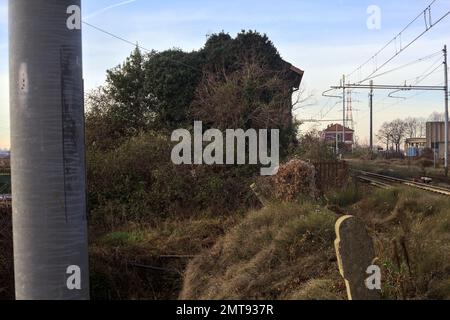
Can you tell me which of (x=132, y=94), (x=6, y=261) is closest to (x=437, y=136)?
(x=132, y=94)

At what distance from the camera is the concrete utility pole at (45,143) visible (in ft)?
9.45

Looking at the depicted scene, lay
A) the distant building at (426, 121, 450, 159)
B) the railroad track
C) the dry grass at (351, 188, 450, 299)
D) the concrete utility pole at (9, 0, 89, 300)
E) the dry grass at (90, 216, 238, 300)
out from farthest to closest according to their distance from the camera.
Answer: the distant building at (426, 121, 450, 159)
the railroad track
the dry grass at (90, 216, 238, 300)
the dry grass at (351, 188, 450, 299)
the concrete utility pole at (9, 0, 89, 300)

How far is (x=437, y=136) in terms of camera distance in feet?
218

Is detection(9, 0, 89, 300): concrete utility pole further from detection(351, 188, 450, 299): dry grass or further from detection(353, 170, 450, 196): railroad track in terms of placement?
detection(353, 170, 450, 196): railroad track

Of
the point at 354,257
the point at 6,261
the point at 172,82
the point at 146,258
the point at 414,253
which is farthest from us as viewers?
the point at 172,82

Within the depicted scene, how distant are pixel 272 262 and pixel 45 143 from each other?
13.3 ft

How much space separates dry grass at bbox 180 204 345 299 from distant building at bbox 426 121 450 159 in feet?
199

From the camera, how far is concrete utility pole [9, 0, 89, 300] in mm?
2881

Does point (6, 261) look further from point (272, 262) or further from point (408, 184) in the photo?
point (408, 184)

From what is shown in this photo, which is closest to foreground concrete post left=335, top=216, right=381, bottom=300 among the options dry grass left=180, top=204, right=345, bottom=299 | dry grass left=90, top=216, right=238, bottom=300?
dry grass left=180, top=204, right=345, bottom=299
